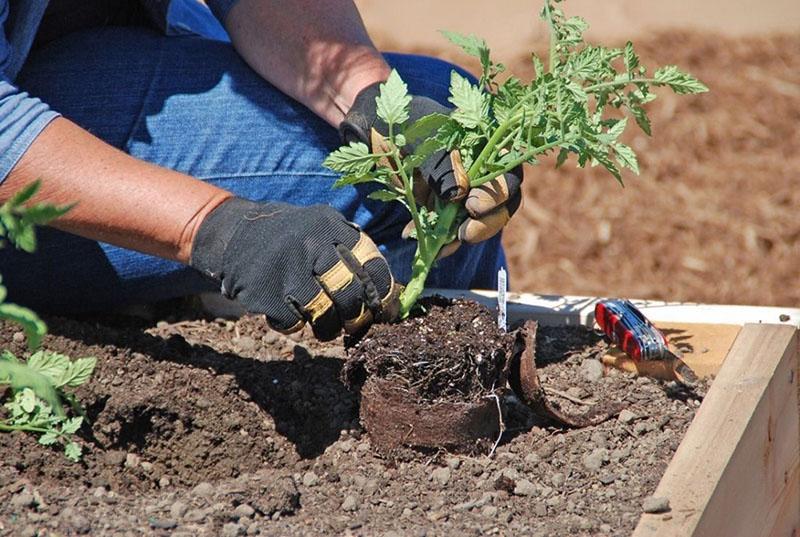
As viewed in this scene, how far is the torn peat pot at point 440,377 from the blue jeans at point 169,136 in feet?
2.12

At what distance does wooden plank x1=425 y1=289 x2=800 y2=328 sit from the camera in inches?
90.9

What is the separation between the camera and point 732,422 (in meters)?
1.86

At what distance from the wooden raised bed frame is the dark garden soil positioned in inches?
2.8

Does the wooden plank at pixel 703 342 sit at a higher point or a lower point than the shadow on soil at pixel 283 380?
higher

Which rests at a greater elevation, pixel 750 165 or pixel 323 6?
pixel 323 6

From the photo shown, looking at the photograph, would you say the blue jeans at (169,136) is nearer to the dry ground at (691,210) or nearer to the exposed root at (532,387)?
the exposed root at (532,387)

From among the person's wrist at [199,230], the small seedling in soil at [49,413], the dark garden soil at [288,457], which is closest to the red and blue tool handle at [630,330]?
the dark garden soil at [288,457]

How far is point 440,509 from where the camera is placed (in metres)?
1.75

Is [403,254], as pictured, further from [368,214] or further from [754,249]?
[754,249]

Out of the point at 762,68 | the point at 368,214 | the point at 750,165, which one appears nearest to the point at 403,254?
the point at 368,214

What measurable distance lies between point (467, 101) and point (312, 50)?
2.32 ft

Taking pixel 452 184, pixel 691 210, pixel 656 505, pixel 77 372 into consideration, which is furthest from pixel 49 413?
pixel 691 210

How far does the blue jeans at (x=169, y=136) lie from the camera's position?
2.32 meters

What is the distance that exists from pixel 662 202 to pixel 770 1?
1.35 metres
